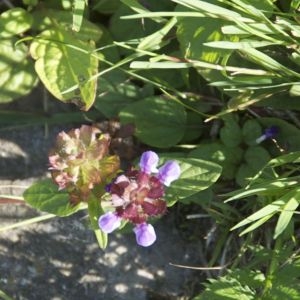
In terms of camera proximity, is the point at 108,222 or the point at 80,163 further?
the point at 80,163

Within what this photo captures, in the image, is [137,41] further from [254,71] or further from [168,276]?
[168,276]

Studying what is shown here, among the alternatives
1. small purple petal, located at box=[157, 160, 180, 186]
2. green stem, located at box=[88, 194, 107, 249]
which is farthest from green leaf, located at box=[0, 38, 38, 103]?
small purple petal, located at box=[157, 160, 180, 186]

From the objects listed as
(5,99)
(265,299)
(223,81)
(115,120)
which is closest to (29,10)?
(5,99)

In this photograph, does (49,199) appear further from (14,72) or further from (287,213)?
(287,213)

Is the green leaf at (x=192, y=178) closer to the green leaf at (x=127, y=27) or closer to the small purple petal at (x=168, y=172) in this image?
the small purple petal at (x=168, y=172)

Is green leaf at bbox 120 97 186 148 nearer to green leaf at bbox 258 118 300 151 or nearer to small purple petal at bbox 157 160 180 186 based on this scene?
green leaf at bbox 258 118 300 151

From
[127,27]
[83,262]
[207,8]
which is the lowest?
[83,262]

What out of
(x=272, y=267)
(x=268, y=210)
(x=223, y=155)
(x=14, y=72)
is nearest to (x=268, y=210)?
(x=268, y=210)

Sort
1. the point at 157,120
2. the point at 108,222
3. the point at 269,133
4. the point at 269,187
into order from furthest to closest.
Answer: the point at 157,120 → the point at 269,133 → the point at 269,187 → the point at 108,222
